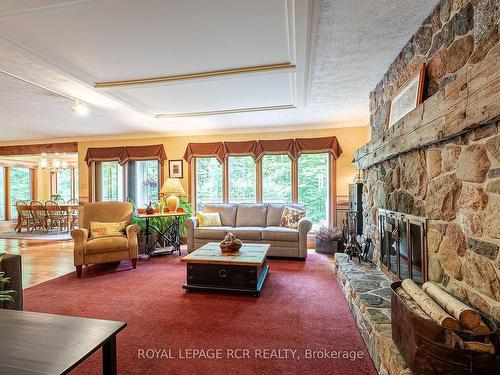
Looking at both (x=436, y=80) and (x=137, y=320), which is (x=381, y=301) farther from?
(x=137, y=320)

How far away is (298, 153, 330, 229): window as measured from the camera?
5.25m

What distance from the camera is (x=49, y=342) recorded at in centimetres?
117

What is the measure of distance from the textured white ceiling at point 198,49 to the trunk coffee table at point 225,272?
6.53 feet

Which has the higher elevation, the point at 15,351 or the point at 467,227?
the point at 467,227

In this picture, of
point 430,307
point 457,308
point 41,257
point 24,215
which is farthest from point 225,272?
point 24,215

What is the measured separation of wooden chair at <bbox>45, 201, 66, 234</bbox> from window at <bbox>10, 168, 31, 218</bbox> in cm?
194

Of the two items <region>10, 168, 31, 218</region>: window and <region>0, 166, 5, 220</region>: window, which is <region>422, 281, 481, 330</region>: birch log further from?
<region>0, 166, 5, 220</region>: window

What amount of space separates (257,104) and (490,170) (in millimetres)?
3073

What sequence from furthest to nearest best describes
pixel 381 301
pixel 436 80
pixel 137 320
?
pixel 137 320, pixel 381 301, pixel 436 80

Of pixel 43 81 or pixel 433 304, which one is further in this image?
pixel 43 81

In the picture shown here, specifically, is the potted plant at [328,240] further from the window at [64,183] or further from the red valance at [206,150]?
the window at [64,183]

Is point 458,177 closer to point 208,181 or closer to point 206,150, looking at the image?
point 206,150

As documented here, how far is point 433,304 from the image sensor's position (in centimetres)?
142

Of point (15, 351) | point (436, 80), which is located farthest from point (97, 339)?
point (436, 80)
